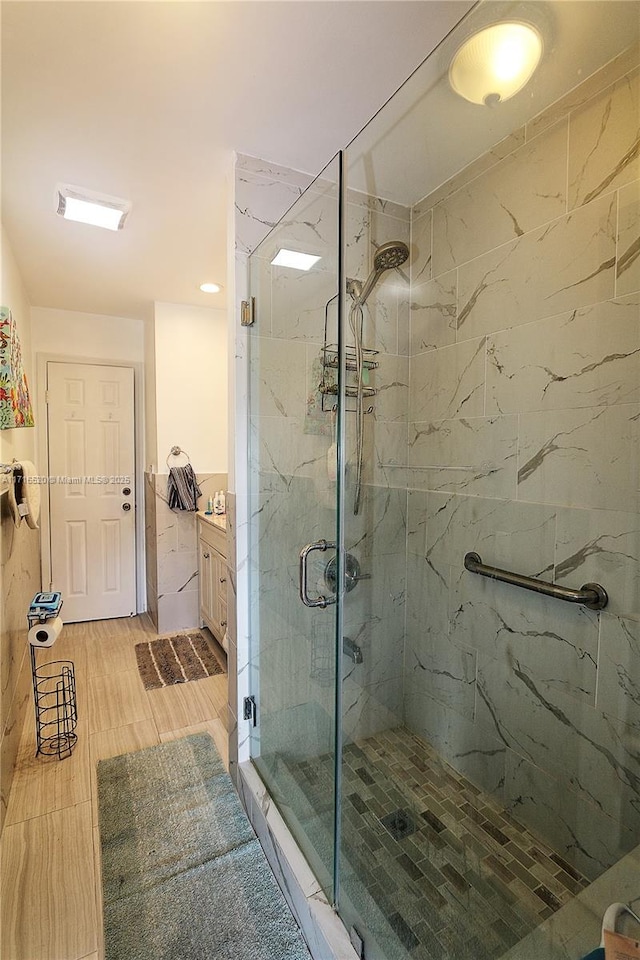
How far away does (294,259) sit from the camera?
165cm

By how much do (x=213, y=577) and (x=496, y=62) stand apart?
9.34 ft

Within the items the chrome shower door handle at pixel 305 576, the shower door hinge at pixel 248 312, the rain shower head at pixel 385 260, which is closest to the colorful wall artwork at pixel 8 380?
the shower door hinge at pixel 248 312

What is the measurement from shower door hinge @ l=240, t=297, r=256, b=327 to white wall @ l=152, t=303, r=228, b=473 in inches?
71.0

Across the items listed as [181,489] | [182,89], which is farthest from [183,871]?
[182,89]

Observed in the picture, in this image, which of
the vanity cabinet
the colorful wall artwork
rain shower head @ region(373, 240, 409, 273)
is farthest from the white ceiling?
the vanity cabinet

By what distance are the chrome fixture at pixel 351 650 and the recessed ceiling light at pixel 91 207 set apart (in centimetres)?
211

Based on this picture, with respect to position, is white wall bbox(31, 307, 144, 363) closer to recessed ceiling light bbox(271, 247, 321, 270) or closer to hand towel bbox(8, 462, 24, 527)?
hand towel bbox(8, 462, 24, 527)

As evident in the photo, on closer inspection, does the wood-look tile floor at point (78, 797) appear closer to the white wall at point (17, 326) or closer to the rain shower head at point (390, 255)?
the white wall at point (17, 326)

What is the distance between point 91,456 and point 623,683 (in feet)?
12.0

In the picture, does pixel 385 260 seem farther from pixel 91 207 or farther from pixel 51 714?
pixel 51 714

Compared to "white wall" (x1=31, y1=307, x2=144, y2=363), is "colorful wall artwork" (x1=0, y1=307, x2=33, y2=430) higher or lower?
lower

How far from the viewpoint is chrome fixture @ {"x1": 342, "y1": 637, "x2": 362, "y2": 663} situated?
4.76 ft

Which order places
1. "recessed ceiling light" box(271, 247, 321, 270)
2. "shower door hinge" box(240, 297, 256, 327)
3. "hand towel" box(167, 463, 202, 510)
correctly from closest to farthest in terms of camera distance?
"recessed ceiling light" box(271, 247, 321, 270) < "shower door hinge" box(240, 297, 256, 327) < "hand towel" box(167, 463, 202, 510)

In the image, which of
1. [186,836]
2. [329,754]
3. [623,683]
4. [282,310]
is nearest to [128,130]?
[282,310]
